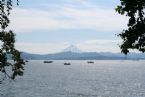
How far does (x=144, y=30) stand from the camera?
64.6 ft

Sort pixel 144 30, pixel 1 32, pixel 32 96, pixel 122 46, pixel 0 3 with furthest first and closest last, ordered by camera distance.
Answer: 1. pixel 32 96
2. pixel 1 32
3. pixel 0 3
4. pixel 122 46
5. pixel 144 30

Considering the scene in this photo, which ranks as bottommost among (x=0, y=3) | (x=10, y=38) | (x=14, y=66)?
(x=14, y=66)

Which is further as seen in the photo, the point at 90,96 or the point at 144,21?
the point at 90,96

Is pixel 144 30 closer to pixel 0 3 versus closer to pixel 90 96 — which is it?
pixel 0 3

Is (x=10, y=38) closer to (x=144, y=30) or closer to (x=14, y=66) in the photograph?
(x=14, y=66)

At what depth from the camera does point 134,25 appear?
790 inches

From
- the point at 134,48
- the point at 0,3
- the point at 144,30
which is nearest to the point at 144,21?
the point at 144,30

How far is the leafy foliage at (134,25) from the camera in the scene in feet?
64.8

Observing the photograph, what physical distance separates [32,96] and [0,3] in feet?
254

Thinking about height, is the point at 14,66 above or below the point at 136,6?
below

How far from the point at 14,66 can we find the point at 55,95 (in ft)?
255

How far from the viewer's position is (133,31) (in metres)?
20.1

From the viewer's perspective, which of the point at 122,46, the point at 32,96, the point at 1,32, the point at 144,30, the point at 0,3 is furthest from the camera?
the point at 32,96

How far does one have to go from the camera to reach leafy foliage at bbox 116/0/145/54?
19750 mm
